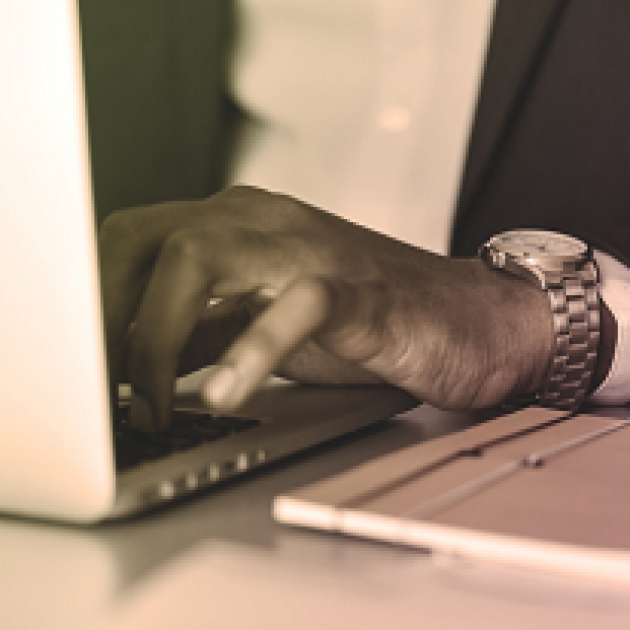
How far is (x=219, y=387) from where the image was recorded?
0.33 metres

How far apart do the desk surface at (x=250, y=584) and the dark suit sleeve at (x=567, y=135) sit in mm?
523

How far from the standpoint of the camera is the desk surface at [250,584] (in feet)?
0.84

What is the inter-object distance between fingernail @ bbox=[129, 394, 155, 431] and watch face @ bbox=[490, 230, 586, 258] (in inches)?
12.9

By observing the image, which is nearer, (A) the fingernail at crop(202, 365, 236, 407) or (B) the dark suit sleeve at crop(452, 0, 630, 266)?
(A) the fingernail at crop(202, 365, 236, 407)

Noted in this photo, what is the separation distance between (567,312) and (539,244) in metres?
0.06

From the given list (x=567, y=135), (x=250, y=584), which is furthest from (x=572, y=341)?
(x=250, y=584)

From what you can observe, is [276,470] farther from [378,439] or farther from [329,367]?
[329,367]

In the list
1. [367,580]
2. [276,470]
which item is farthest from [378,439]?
[367,580]

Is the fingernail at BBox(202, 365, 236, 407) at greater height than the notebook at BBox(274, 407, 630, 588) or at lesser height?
greater

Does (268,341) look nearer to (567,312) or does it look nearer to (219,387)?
(219,387)

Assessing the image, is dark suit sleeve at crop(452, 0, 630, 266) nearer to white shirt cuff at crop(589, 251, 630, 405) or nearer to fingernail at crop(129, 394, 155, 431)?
white shirt cuff at crop(589, 251, 630, 405)

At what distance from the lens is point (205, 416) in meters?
0.47

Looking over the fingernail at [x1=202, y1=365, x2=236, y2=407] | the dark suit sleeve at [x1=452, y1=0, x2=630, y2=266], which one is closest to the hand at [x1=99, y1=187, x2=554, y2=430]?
the fingernail at [x1=202, y1=365, x2=236, y2=407]

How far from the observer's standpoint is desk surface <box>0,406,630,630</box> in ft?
0.84
